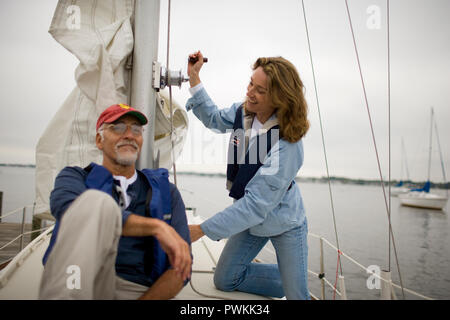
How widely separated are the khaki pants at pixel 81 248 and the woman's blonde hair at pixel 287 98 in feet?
4.06

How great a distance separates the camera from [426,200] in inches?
1297

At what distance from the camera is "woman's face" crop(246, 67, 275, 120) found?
77.2 inches

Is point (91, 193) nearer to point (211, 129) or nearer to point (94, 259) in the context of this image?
point (94, 259)

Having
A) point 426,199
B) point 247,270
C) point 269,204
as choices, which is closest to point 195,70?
point 269,204

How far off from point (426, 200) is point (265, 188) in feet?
128

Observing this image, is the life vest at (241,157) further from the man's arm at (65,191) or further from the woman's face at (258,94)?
the man's arm at (65,191)

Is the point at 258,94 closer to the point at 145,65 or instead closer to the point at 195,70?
the point at 195,70

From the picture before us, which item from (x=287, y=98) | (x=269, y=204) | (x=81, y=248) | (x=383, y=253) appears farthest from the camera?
(x=383, y=253)

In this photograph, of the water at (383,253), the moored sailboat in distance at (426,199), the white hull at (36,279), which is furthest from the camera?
the moored sailboat in distance at (426,199)

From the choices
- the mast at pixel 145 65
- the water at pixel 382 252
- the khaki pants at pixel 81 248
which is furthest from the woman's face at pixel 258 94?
the water at pixel 382 252

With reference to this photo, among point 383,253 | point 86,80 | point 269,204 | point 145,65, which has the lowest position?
point 383,253

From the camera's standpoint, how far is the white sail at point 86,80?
200 cm
